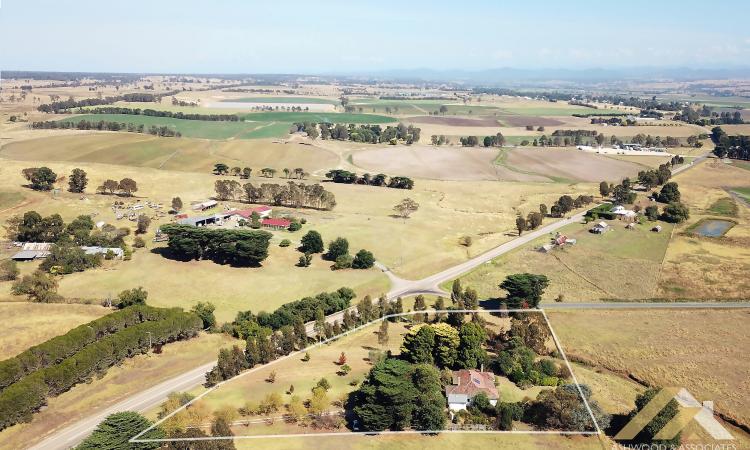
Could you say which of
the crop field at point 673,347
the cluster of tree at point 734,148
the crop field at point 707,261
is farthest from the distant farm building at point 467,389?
the cluster of tree at point 734,148

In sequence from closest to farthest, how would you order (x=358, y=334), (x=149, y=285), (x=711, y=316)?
(x=358, y=334), (x=711, y=316), (x=149, y=285)

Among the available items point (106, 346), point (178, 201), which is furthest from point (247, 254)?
point (178, 201)

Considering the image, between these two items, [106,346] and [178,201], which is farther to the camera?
[178,201]

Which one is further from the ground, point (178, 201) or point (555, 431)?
point (178, 201)

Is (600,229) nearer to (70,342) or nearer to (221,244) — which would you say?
(221,244)

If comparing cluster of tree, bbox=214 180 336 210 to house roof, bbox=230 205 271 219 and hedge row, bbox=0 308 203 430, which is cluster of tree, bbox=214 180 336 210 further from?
hedge row, bbox=0 308 203 430

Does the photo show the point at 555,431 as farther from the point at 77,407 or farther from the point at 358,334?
the point at 77,407

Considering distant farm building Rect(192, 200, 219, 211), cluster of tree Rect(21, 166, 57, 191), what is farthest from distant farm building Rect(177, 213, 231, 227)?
cluster of tree Rect(21, 166, 57, 191)
